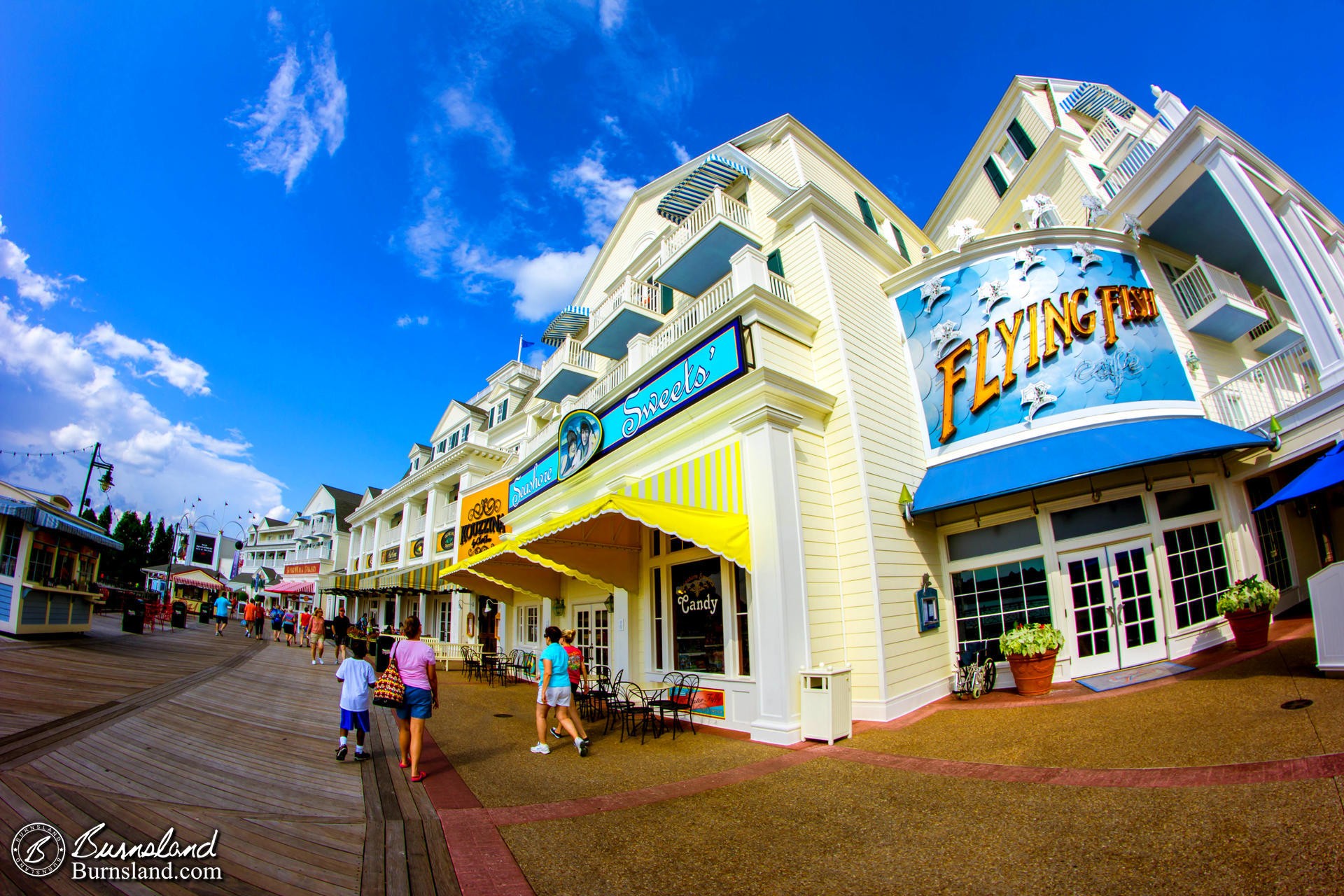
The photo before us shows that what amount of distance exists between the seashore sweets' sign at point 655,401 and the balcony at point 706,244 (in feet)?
10.9

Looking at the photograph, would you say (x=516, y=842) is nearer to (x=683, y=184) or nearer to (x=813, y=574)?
(x=813, y=574)

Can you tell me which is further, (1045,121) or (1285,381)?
(1045,121)

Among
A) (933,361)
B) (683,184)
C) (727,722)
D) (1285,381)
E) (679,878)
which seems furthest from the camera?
(683,184)

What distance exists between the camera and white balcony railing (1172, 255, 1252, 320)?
10.4 metres

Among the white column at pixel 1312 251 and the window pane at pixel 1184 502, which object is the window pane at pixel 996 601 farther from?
the white column at pixel 1312 251

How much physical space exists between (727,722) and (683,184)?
12810mm

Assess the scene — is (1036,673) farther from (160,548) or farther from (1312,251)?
(160,548)

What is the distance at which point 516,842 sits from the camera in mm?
4086

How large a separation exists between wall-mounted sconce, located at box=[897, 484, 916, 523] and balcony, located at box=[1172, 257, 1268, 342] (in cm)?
666

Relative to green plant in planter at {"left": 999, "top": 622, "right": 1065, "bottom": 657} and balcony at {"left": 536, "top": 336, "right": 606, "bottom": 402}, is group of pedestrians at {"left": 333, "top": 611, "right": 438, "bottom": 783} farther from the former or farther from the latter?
balcony at {"left": 536, "top": 336, "right": 606, "bottom": 402}

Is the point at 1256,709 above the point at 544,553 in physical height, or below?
below

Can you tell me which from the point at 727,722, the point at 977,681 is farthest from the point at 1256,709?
the point at 727,722


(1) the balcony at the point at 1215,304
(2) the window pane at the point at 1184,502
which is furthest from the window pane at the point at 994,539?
(1) the balcony at the point at 1215,304

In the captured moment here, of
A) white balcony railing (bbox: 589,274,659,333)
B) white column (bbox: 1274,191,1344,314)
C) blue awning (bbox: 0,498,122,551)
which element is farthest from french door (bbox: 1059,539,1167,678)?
blue awning (bbox: 0,498,122,551)
